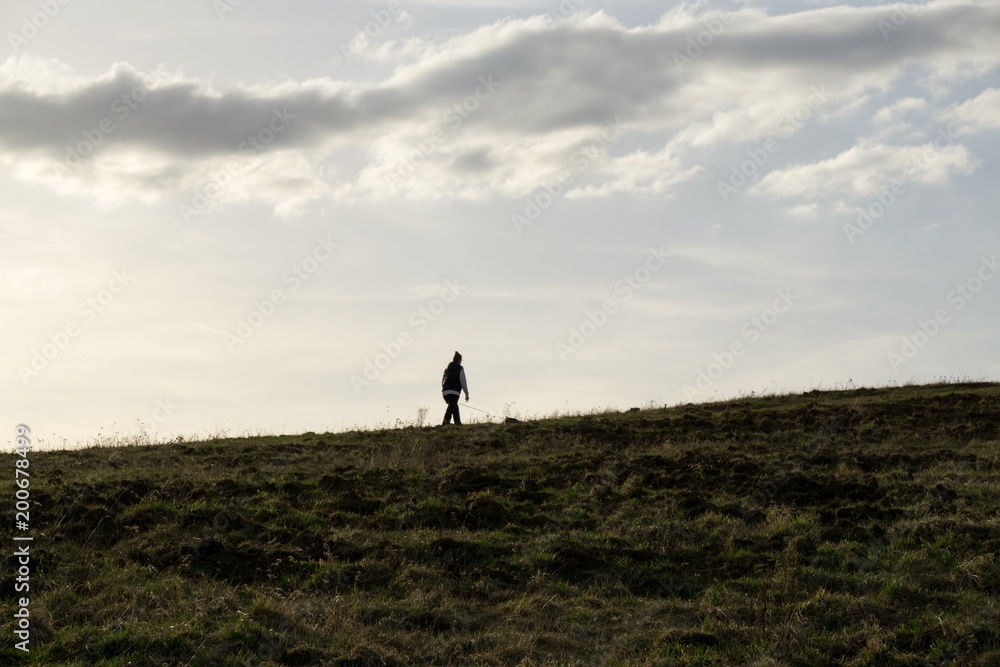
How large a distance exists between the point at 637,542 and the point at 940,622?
463 centimetres

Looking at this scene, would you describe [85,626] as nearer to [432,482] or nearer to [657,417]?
[432,482]

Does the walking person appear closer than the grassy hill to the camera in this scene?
No

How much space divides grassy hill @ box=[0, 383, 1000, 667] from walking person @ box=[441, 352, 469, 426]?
5816mm

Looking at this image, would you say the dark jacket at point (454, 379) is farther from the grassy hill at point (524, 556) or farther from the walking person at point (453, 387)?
the grassy hill at point (524, 556)

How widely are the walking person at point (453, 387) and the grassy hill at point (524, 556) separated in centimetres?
582

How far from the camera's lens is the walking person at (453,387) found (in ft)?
92.2

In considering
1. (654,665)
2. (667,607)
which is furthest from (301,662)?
(667,607)

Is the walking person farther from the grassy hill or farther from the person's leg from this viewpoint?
the grassy hill

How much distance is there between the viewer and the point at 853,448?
70.7ft

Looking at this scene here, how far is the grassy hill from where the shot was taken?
36.0 feet

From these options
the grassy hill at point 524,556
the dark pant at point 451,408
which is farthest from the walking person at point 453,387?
the grassy hill at point 524,556

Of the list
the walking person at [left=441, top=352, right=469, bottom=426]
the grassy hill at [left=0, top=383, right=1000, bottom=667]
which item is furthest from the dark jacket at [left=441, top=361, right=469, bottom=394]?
the grassy hill at [left=0, top=383, right=1000, bottom=667]

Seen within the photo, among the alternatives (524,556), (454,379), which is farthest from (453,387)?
(524,556)

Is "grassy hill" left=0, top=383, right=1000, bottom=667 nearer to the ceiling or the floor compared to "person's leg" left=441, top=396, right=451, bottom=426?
nearer to the floor
